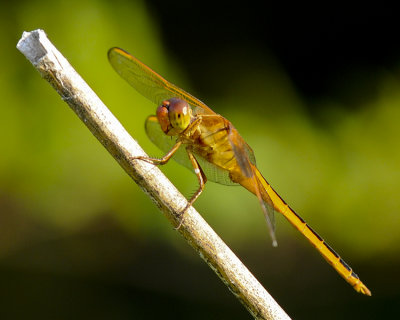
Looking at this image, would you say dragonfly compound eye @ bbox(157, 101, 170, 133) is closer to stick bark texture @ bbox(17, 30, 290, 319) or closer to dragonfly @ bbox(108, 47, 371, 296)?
dragonfly @ bbox(108, 47, 371, 296)

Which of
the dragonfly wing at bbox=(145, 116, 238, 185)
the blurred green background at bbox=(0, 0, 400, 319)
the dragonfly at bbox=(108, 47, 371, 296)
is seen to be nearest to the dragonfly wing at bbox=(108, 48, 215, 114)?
the dragonfly at bbox=(108, 47, 371, 296)

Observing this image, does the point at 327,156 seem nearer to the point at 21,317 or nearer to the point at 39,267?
the point at 39,267

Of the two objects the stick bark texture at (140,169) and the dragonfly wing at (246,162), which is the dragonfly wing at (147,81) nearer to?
the dragonfly wing at (246,162)

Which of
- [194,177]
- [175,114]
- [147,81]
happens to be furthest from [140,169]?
[194,177]

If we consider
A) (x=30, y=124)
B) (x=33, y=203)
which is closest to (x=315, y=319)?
(x=33, y=203)

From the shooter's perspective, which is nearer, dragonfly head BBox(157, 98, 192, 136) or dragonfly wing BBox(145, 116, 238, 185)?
dragonfly head BBox(157, 98, 192, 136)
